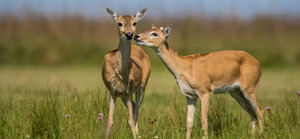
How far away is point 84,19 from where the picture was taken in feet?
78.1

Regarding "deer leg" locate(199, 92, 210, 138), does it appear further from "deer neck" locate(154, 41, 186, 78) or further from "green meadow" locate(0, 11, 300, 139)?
"deer neck" locate(154, 41, 186, 78)

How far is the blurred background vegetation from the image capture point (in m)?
19.6

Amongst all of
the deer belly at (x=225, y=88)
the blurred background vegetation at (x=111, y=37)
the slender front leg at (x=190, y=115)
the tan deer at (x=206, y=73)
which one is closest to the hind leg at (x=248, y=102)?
the tan deer at (x=206, y=73)

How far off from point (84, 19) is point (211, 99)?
16.7 m

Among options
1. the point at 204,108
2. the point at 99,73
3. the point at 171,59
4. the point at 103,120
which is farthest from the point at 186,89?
the point at 99,73

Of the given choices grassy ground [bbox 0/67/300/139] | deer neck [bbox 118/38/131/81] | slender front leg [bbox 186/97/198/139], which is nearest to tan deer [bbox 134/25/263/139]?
slender front leg [bbox 186/97/198/139]

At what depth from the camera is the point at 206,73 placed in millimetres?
7488

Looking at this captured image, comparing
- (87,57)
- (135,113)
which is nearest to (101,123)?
(135,113)

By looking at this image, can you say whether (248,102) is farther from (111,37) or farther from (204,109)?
(111,37)

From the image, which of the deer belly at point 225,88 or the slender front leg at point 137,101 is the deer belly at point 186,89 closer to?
the deer belly at point 225,88

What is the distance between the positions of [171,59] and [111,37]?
14.9 meters

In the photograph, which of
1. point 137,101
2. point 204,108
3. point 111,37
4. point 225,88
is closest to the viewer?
point 204,108

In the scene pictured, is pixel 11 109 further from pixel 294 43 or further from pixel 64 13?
pixel 64 13

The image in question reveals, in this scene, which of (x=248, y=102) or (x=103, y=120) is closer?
(x=103, y=120)
